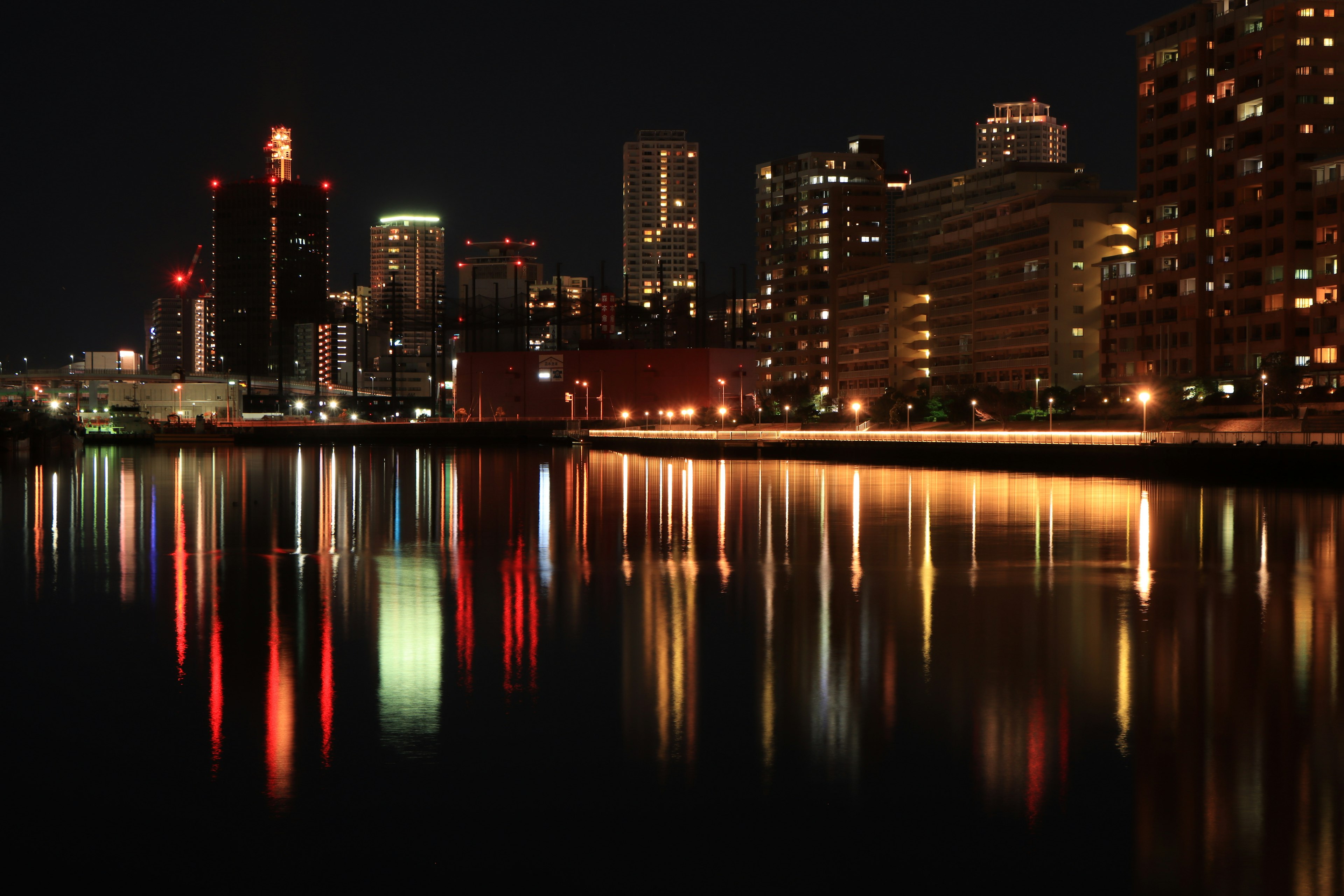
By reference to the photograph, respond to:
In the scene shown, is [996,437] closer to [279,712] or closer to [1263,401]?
[1263,401]

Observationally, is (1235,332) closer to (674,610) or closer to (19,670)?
(674,610)

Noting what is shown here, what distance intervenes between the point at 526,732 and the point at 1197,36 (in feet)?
230

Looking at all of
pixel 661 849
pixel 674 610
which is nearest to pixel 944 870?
pixel 661 849

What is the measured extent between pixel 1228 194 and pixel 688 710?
66.1 meters

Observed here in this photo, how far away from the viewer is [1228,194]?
67562 mm

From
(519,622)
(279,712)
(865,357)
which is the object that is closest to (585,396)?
(865,357)

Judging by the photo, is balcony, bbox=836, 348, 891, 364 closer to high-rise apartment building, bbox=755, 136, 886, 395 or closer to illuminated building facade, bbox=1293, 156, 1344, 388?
high-rise apartment building, bbox=755, 136, 886, 395

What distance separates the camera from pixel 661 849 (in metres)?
6.90

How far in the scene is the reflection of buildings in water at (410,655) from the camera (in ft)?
29.8

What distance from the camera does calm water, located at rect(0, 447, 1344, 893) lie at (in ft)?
22.8

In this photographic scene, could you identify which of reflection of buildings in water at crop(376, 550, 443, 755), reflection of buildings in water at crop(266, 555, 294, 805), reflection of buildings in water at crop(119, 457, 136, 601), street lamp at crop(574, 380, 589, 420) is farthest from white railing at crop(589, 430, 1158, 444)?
reflection of buildings in water at crop(266, 555, 294, 805)

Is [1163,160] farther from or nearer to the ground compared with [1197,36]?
nearer to the ground

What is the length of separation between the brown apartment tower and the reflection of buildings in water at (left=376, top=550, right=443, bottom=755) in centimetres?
5362

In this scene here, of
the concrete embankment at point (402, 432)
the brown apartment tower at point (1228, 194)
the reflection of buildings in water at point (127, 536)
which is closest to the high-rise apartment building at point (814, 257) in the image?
the concrete embankment at point (402, 432)
